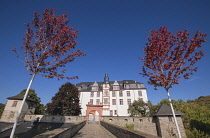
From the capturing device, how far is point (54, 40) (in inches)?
209

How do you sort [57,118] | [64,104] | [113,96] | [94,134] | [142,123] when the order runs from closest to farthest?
[94,134]
[142,123]
[57,118]
[64,104]
[113,96]

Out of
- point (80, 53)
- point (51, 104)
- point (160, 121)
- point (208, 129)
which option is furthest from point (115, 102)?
point (80, 53)

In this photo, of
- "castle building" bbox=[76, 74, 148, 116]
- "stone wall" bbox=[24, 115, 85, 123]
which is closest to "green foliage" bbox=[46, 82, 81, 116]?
"stone wall" bbox=[24, 115, 85, 123]

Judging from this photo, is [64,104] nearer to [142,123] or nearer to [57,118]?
[57,118]

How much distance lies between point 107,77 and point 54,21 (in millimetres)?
32153

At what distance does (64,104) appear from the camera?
2638cm

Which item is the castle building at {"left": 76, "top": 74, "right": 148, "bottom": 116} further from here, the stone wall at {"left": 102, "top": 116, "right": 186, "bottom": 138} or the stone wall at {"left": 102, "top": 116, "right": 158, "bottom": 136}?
the stone wall at {"left": 102, "top": 116, "right": 186, "bottom": 138}

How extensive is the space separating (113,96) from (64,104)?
50.1 ft

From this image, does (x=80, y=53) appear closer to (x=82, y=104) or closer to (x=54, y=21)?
(x=54, y=21)

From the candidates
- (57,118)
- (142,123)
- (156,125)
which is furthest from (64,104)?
(156,125)

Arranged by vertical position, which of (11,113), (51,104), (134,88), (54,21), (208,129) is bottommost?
(208,129)

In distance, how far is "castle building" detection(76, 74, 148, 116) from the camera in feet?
102

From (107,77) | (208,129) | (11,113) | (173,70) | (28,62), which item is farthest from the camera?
(107,77)

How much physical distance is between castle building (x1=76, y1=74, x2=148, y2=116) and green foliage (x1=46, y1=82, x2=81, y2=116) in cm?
547
